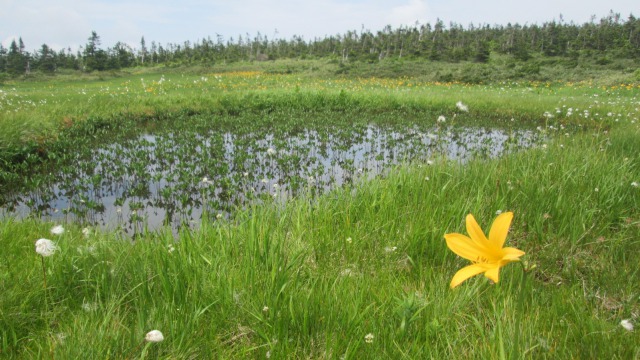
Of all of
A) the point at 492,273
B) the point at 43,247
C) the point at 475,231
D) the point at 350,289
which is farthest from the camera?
the point at 350,289

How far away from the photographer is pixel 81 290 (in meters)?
2.17

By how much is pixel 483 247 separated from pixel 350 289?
1110 millimetres

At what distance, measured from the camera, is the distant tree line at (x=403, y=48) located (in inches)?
1566

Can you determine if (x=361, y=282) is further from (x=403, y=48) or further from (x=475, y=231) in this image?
(x=403, y=48)

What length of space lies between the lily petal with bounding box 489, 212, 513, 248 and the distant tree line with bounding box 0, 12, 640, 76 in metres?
40.7

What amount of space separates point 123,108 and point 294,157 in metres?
7.00

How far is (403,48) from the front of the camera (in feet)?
168

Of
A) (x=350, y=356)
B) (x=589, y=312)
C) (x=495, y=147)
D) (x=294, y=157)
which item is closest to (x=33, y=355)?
(x=350, y=356)

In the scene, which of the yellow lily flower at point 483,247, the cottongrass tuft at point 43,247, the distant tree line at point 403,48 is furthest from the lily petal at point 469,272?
the distant tree line at point 403,48

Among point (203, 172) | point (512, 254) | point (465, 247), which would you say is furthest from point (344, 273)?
point (203, 172)

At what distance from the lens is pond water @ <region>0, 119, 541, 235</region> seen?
4.74m

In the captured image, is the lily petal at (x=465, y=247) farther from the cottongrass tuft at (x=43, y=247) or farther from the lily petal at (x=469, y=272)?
the cottongrass tuft at (x=43, y=247)

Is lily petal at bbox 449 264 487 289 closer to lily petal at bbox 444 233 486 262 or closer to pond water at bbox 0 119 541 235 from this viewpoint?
lily petal at bbox 444 233 486 262

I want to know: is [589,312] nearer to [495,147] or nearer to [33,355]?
[33,355]
